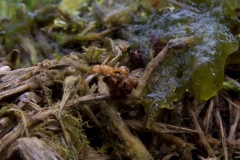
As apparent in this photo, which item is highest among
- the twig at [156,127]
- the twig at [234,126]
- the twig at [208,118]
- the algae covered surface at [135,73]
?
the algae covered surface at [135,73]

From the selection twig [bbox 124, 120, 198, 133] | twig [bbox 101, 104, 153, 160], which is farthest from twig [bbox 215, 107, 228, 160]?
twig [bbox 101, 104, 153, 160]

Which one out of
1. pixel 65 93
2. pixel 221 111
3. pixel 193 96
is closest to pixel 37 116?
pixel 65 93

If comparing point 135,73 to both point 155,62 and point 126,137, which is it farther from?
point 126,137

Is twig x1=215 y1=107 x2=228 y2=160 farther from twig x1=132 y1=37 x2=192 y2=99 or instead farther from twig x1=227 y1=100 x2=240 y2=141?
twig x1=132 y1=37 x2=192 y2=99

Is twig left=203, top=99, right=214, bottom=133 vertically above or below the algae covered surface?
below

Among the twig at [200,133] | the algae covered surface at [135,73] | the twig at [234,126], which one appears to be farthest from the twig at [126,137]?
the twig at [234,126]

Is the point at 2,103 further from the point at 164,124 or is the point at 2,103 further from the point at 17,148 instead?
the point at 164,124

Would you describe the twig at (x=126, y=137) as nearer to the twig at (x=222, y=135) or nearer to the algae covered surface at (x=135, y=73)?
the algae covered surface at (x=135, y=73)

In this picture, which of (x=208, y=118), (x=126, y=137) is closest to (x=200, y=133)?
(x=208, y=118)

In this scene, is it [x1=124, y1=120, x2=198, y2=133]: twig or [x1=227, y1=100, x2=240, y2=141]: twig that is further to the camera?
[x1=227, y1=100, x2=240, y2=141]: twig
